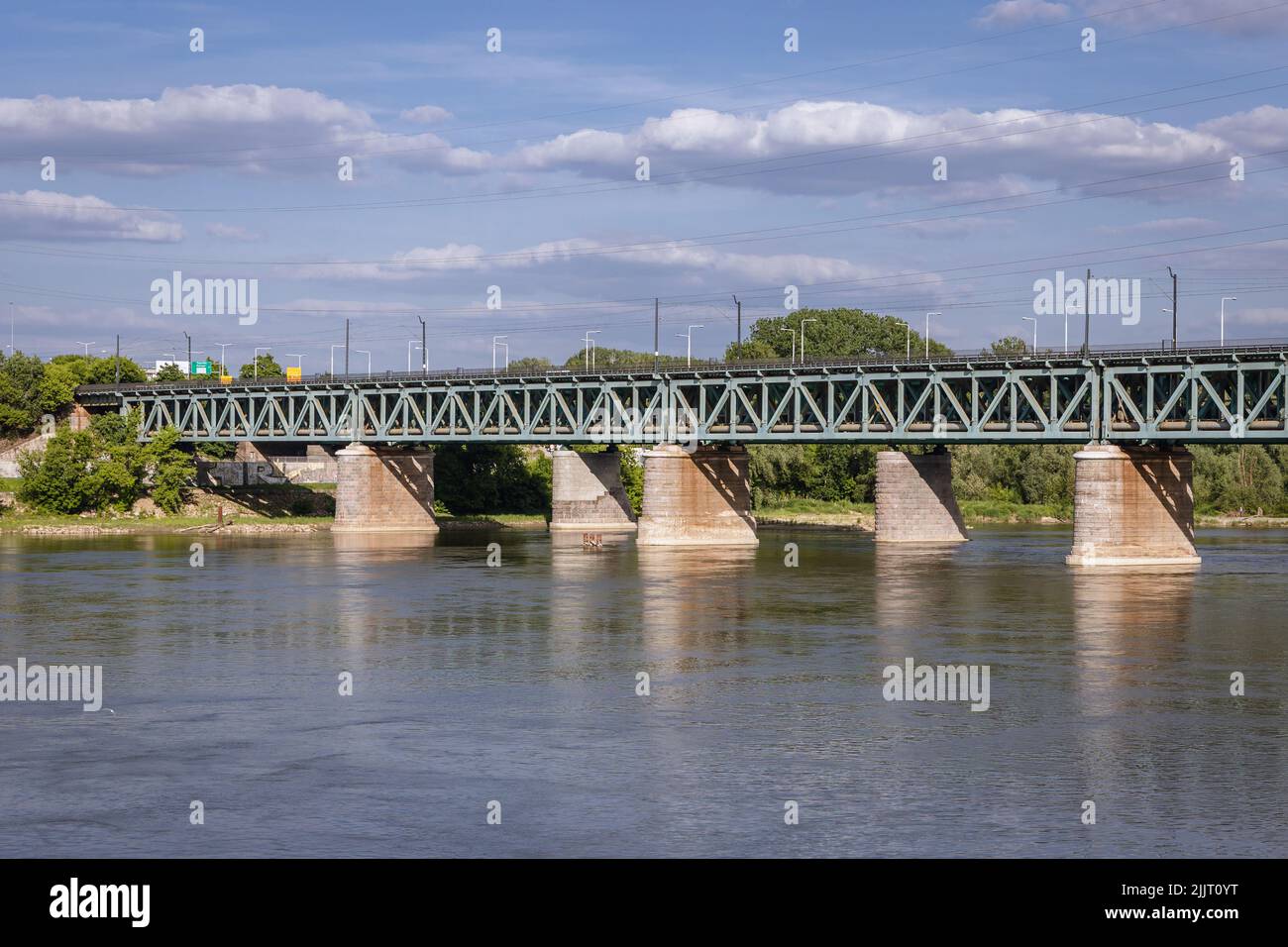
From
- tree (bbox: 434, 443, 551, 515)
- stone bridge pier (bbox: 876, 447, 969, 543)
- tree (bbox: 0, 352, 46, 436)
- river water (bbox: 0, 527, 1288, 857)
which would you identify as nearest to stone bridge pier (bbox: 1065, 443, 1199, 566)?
river water (bbox: 0, 527, 1288, 857)

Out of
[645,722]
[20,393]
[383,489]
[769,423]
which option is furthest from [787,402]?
[20,393]

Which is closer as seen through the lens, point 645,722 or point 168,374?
point 645,722

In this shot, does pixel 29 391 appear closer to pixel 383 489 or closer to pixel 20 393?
pixel 20 393

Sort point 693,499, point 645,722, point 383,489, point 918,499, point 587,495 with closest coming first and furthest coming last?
point 645,722 < point 693,499 < point 918,499 < point 383,489 < point 587,495

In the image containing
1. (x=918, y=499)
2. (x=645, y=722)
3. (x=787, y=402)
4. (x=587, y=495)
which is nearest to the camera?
(x=645, y=722)

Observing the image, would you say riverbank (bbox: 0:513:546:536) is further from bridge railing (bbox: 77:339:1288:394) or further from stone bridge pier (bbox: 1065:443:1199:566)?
stone bridge pier (bbox: 1065:443:1199:566)

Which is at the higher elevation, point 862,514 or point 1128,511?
point 1128,511

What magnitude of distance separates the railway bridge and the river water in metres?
11.8

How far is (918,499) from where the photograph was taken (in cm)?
11588

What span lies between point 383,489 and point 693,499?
3473 centimetres

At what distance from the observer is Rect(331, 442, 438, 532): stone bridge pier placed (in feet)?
447

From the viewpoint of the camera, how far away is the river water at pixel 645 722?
2927 cm

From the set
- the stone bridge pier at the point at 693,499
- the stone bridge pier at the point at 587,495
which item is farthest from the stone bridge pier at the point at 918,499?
the stone bridge pier at the point at 587,495
